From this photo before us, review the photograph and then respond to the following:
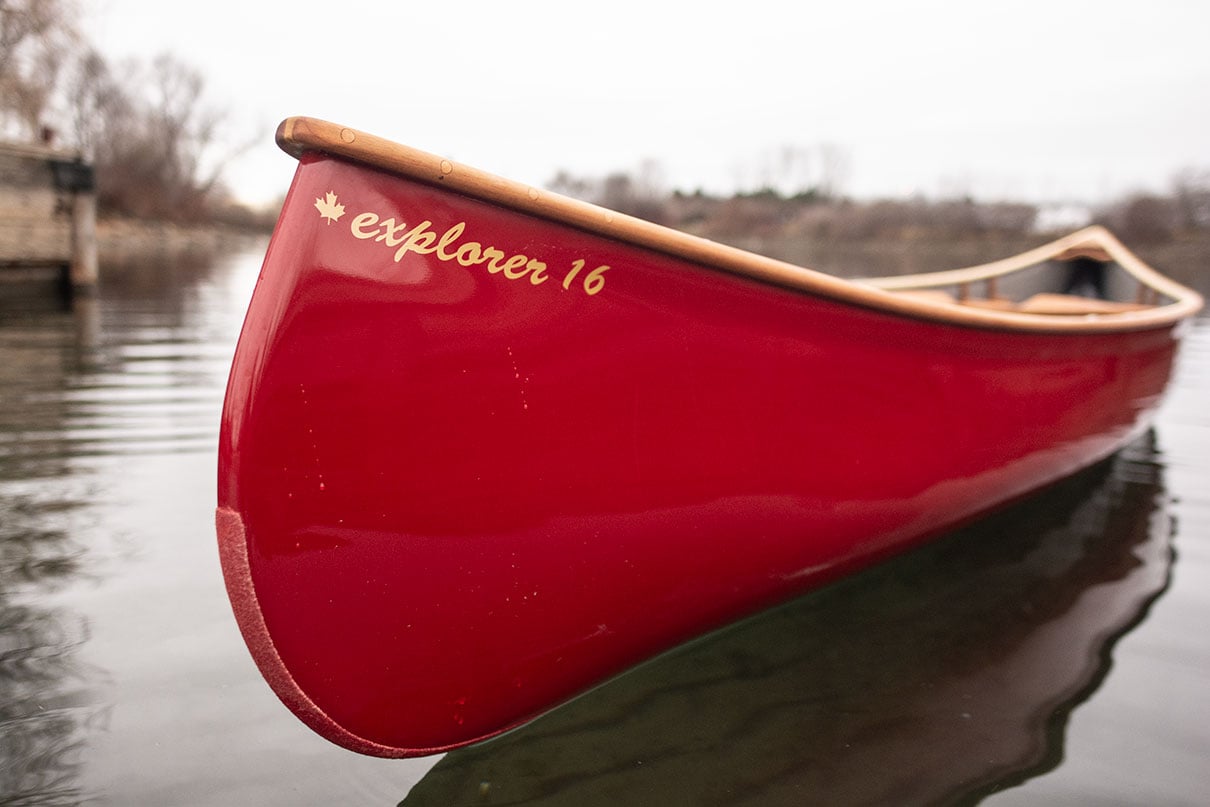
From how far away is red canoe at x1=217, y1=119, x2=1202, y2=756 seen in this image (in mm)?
1635

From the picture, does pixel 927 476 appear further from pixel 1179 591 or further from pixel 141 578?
pixel 141 578

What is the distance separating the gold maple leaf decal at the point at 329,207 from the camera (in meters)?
1.61

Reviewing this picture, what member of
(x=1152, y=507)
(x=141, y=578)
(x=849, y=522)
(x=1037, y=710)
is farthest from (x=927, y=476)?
(x=141, y=578)

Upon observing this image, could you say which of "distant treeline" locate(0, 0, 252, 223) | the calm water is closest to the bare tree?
"distant treeline" locate(0, 0, 252, 223)

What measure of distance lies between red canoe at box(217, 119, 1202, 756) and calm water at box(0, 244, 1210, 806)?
0.73ft

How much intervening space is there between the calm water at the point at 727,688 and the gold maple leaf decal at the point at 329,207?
1.36m

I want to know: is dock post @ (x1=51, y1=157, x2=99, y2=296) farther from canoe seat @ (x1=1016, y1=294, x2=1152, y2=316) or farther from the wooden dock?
canoe seat @ (x1=1016, y1=294, x2=1152, y2=316)

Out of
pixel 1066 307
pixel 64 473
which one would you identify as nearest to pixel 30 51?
pixel 64 473

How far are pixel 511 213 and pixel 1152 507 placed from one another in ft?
14.1

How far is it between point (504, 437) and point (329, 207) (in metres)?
0.61

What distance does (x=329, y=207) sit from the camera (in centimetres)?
161

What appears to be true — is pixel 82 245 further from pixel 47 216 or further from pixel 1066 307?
pixel 1066 307

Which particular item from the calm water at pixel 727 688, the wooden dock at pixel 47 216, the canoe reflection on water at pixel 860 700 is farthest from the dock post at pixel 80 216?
the canoe reflection on water at pixel 860 700

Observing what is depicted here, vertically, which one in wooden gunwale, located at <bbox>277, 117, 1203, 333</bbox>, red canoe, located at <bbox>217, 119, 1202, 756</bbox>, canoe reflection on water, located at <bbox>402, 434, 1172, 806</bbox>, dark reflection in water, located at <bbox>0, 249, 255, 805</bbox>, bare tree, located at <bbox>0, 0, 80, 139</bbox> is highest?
bare tree, located at <bbox>0, 0, 80, 139</bbox>
